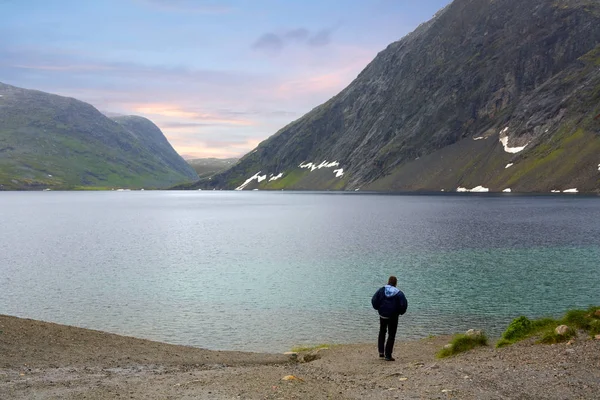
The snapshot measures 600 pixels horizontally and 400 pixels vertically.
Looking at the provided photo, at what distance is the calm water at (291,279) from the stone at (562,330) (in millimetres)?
8914

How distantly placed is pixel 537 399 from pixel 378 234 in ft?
223

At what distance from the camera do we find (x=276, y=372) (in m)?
18.3

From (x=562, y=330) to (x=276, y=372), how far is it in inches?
485

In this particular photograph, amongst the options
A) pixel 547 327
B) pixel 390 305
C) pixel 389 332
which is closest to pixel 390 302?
pixel 390 305

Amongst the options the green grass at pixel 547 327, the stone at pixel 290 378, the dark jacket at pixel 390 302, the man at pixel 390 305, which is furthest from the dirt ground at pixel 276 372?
the dark jacket at pixel 390 302

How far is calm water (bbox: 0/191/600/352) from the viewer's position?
102 ft

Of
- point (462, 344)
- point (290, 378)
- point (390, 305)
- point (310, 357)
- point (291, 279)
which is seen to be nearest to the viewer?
point (290, 378)

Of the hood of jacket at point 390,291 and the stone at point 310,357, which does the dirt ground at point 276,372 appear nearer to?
the stone at point 310,357

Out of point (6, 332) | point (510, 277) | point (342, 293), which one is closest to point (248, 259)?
point (342, 293)

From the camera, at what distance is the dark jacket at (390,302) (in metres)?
20.4

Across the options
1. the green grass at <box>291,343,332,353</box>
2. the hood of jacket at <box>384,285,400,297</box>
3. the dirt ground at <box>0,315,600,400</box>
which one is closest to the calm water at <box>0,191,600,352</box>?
the green grass at <box>291,343,332,353</box>

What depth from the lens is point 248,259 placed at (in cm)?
5872

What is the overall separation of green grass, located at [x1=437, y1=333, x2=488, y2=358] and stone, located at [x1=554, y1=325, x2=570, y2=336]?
123 inches

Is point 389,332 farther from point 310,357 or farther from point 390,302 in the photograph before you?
point 310,357
